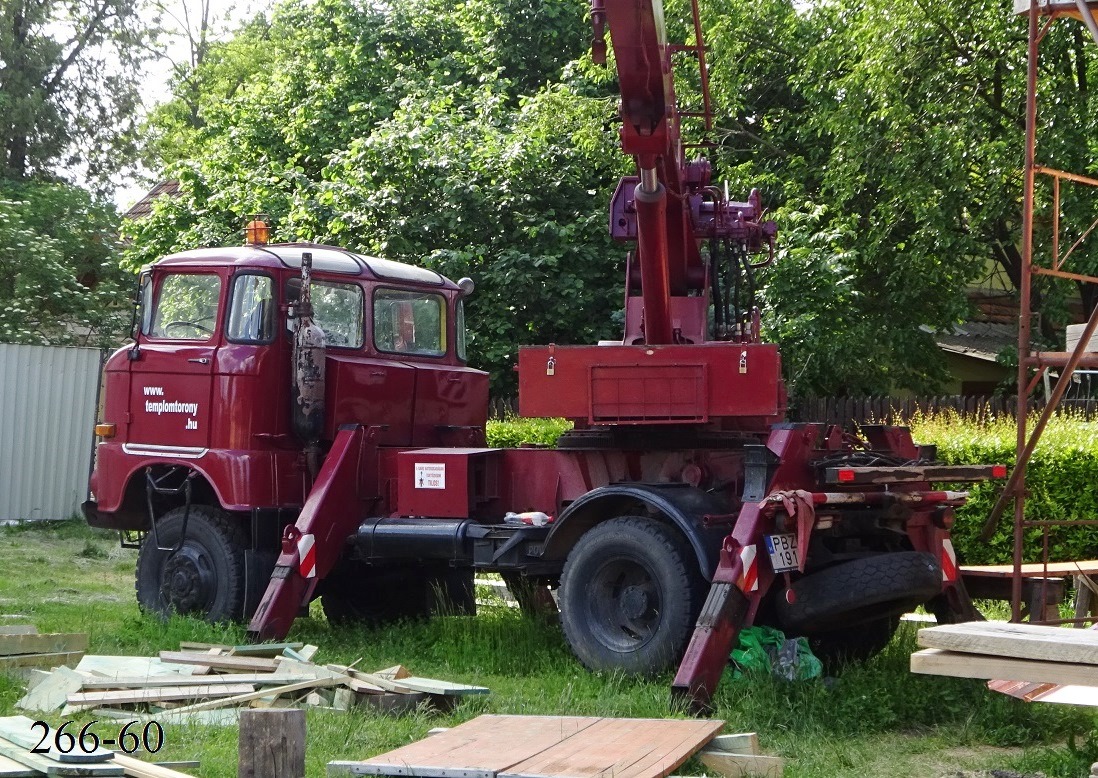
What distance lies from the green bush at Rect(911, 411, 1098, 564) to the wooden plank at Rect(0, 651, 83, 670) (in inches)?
293

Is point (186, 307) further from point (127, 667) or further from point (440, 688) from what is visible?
point (440, 688)

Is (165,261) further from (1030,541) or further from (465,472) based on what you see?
(1030,541)

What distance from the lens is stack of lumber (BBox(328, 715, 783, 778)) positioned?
5.80 m

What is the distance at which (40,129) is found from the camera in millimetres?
37688

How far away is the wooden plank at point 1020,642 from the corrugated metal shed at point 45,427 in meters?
14.8

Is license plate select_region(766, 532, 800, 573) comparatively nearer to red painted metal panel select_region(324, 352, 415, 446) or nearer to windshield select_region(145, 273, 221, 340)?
red painted metal panel select_region(324, 352, 415, 446)

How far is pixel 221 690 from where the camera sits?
25.2 ft

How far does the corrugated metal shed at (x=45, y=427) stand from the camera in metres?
18.6

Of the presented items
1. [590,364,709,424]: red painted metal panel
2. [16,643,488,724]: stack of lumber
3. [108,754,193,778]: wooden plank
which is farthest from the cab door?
[108,754,193,778]: wooden plank

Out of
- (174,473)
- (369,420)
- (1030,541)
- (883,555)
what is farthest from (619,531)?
(1030,541)

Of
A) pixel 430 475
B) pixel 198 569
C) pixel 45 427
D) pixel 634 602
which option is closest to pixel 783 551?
pixel 634 602

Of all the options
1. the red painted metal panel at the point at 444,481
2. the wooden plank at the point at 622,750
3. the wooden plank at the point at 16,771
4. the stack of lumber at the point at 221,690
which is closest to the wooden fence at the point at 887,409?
the red painted metal panel at the point at 444,481

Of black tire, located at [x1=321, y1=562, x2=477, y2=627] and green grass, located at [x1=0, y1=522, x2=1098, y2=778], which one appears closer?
green grass, located at [x1=0, y1=522, x2=1098, y2=778]

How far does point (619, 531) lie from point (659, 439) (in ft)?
2.95
